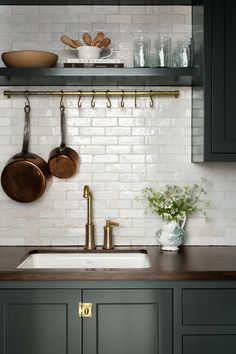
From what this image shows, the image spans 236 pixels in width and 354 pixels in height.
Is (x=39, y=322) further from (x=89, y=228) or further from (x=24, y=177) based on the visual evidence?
(x=24, y=177)

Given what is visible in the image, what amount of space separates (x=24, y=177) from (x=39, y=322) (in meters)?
0.93

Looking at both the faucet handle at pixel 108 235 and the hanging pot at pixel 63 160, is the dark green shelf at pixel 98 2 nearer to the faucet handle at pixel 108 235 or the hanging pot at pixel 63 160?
the hanging pot at pixel 63 160

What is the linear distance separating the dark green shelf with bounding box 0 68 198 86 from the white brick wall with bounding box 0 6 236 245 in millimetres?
167

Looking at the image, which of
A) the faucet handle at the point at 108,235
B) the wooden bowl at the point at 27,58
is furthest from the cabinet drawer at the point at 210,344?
the wooden bowl at the point at 27,58

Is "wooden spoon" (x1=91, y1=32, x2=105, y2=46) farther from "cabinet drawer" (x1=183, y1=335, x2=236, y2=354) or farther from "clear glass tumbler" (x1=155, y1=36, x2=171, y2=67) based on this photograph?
"cabinet drawer" (x1=183, y1=335, x2=236, y2=354)

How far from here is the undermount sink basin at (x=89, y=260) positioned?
302 centimetres

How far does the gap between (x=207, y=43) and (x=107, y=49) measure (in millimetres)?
613

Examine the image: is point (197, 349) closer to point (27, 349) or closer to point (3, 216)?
point (27, 349)

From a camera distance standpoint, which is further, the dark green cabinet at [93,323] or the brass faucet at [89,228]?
the brass faucet at [89,228]

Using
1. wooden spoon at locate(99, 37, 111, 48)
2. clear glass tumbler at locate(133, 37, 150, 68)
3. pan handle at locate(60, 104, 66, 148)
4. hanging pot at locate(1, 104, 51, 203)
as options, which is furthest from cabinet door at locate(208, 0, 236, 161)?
hanging pot at locate(1, 104, 51, 203)

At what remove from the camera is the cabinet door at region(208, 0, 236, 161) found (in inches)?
111

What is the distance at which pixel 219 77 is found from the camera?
2.81 metres

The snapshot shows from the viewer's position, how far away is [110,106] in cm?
320

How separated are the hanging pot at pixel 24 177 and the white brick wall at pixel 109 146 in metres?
0.10
